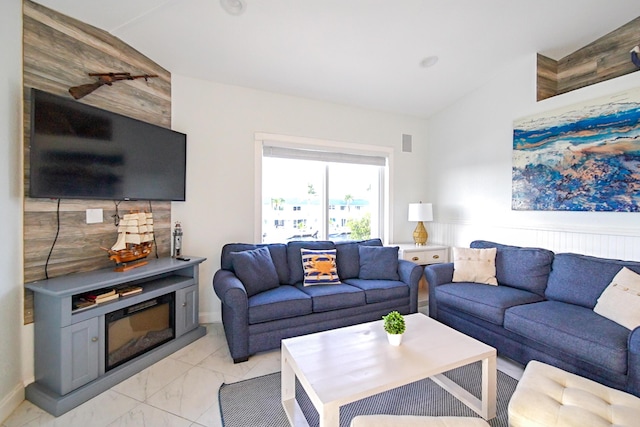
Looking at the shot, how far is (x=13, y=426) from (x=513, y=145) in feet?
15.6

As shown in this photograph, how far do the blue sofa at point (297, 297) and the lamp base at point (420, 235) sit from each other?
0.98m

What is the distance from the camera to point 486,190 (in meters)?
3.62

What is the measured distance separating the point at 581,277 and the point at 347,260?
2045mm

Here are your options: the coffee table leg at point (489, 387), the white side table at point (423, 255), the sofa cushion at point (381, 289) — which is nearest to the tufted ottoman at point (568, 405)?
the coffee table leg at point (489, 387)

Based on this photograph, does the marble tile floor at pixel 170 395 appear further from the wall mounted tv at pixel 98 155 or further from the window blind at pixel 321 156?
the window blind at pixel 321 156

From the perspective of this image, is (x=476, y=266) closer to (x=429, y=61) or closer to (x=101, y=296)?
(x=429, y=61)

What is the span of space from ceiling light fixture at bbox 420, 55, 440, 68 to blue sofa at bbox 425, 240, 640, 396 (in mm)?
2048

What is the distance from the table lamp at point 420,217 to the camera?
390 cm

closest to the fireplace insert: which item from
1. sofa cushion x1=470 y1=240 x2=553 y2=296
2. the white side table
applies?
the white side table

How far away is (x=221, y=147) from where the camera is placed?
321 centimetres

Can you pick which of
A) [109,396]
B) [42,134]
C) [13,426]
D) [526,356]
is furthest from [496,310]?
[42,134]

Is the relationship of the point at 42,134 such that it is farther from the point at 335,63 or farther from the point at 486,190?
the point at 486,190

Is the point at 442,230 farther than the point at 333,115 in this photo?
Yes

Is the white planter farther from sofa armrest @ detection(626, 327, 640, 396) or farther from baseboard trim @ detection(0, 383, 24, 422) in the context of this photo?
baseboard trim @ detection(0, 383, 24, 422)
